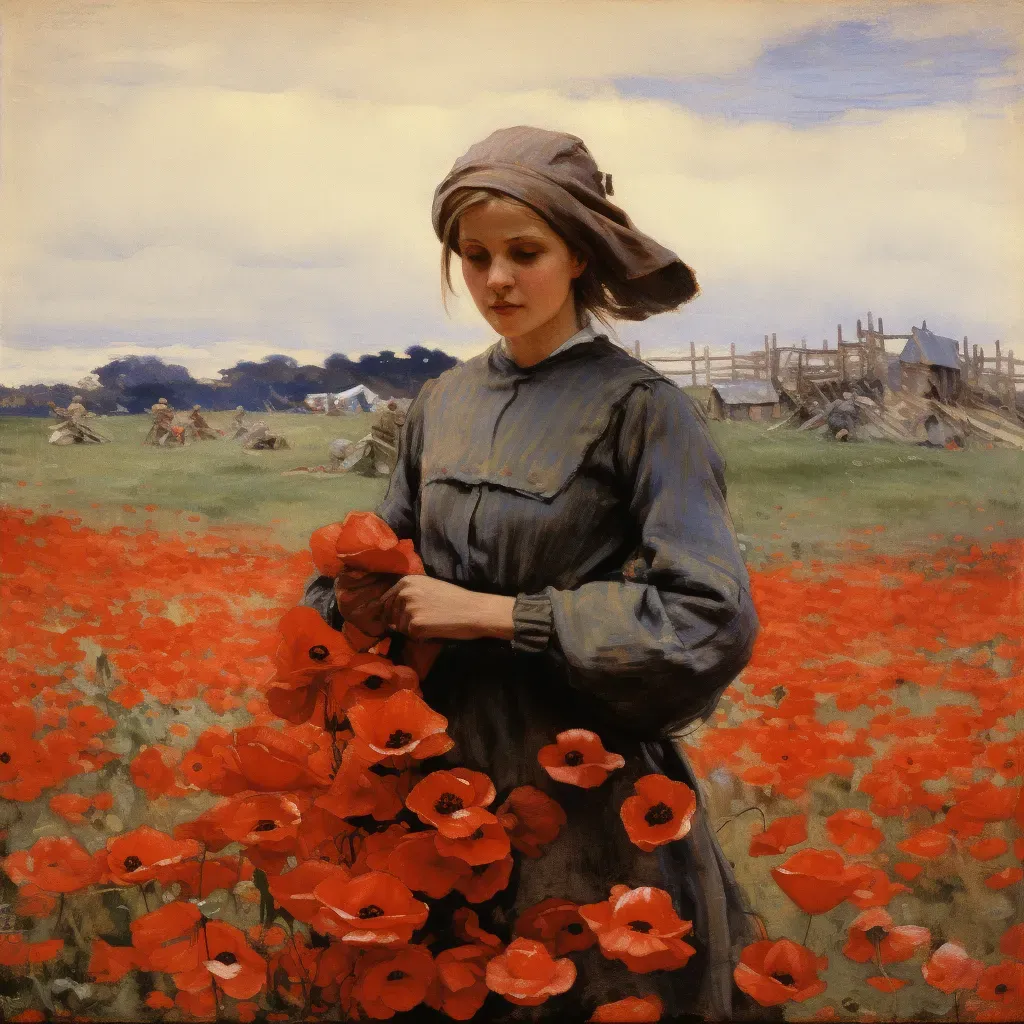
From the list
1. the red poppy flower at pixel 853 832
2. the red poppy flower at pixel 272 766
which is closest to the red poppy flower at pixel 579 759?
the red poppy flower at pixel 272 766

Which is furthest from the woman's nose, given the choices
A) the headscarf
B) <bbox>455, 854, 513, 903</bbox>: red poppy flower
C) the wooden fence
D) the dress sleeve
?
<bbox>455, 854, 513, 903</bbox>: red poppy flower

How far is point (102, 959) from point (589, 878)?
1.14 meters

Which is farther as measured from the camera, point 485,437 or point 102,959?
point 102,959

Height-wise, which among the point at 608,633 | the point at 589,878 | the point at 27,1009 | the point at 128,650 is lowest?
the point at 27,1009

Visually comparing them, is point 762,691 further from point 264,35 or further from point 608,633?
point 264,35

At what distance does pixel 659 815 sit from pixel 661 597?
1.38 ft

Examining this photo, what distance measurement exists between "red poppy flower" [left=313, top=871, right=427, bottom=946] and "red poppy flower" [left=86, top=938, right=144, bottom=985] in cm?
62

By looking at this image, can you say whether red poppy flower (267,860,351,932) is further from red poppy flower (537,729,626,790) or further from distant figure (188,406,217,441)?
distant figure (188,406,217,441)

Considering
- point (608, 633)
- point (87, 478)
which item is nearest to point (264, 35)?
point (87, 478)

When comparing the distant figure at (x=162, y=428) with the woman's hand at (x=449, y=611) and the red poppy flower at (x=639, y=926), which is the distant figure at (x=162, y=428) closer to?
the woman's hand at (x=449, y=611)

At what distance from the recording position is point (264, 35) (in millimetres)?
2320

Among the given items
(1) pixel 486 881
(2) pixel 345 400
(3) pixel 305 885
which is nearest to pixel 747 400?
(2) pixel 345 400

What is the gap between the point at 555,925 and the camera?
192 centimetres

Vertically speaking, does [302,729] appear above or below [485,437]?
below
